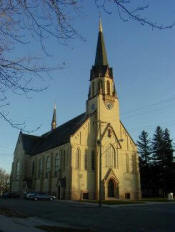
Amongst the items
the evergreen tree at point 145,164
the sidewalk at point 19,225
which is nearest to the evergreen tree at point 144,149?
Result: the evergreen tree at point 145,164

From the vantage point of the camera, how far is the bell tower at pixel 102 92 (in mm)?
47406

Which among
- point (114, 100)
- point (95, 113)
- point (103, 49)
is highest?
point (103, 49)

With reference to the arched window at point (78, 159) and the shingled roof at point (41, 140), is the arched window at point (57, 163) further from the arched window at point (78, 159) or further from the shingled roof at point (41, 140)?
the arched window at point (78, 159)

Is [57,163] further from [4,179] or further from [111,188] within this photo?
[4,179]

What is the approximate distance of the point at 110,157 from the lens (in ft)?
148

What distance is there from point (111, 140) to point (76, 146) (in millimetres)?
6926

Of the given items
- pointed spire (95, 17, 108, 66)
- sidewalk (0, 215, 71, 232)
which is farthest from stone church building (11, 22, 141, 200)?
sidewalk (0, 215, 71, 232)

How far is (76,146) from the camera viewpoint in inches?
1677

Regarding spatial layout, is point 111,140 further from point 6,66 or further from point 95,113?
point 6,66

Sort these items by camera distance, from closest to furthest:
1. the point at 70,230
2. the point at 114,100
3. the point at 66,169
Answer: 1. the point at 70,230
2. the point at 66,169
3. the point at 114,100

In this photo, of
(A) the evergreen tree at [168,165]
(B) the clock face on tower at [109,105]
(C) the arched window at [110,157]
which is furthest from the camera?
(A) the evergreen tree at [168,165]

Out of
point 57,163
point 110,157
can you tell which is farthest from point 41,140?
point 110,157

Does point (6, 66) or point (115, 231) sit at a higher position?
point (6, 66)

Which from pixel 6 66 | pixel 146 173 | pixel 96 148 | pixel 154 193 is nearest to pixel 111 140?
pixel 96 148
